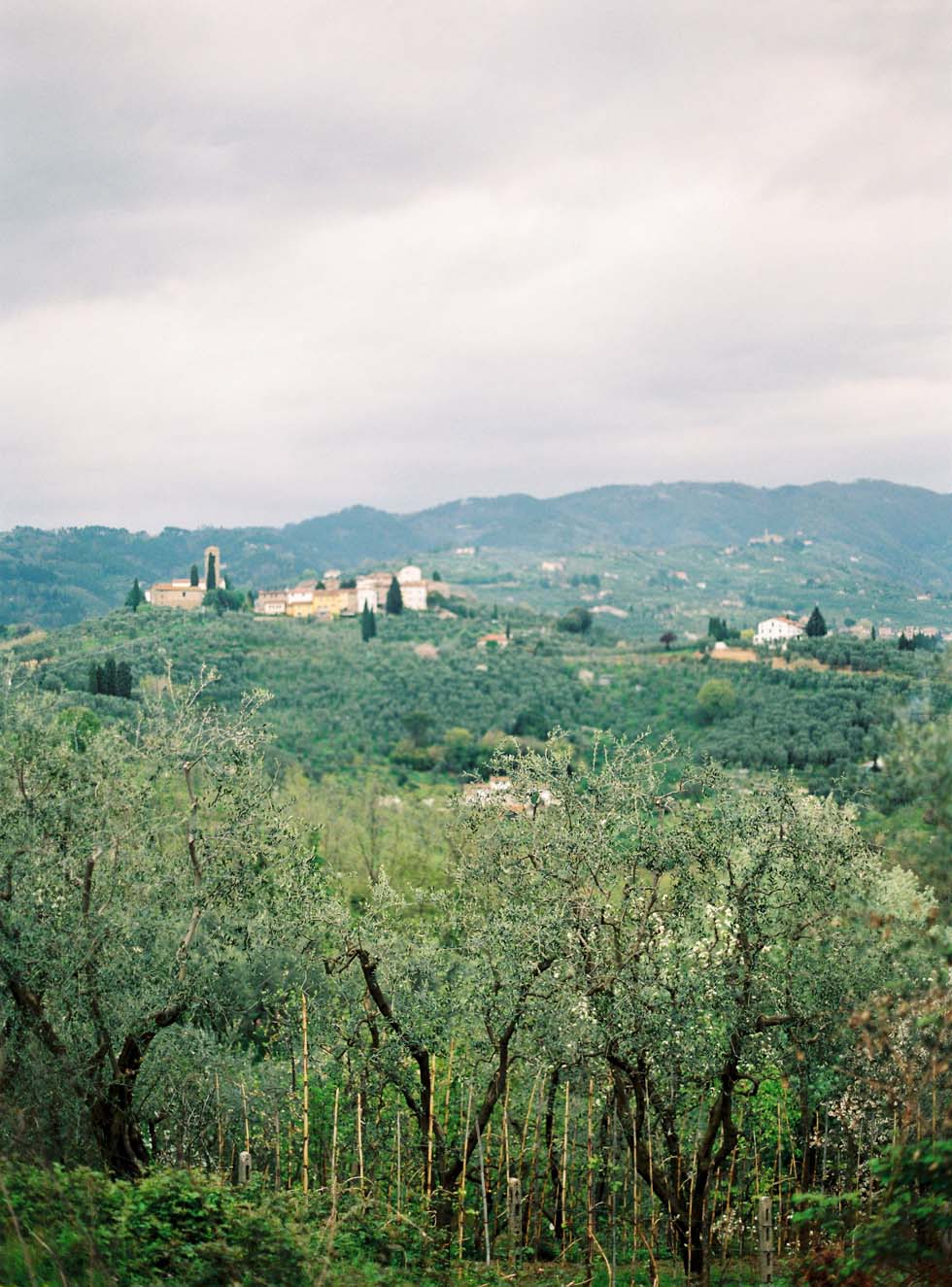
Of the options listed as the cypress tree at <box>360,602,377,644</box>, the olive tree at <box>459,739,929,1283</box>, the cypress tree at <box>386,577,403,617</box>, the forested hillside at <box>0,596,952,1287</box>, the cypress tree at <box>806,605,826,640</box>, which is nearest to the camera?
the forested hillside at <box>0,596,952,1287</box>

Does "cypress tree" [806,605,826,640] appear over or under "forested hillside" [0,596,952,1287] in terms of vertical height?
over

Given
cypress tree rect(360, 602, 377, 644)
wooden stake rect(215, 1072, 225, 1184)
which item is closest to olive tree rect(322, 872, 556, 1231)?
wooden stake rect(215, 1072, 225, 1184)

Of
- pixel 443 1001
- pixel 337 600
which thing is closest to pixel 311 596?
pixel 337 600

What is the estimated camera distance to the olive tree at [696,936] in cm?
761

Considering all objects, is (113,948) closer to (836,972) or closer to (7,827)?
(7,827)

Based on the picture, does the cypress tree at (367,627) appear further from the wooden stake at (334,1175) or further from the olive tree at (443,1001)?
the wooden stake at (334,1175)

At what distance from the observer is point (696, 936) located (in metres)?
8.17

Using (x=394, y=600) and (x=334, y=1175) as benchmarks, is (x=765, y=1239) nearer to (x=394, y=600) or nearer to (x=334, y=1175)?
(x=334, y=1175)

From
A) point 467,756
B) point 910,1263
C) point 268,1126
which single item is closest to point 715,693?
point 467,756

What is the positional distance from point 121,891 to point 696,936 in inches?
209

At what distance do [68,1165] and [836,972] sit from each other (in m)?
6.33

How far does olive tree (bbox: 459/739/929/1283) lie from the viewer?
761 cm

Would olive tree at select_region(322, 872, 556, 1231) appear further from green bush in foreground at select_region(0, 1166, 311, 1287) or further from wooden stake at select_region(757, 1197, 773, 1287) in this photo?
green bush in foreground at select_region(0, 1166, 311, 1287)

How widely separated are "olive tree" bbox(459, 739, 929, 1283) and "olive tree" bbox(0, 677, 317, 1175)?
2772mm
